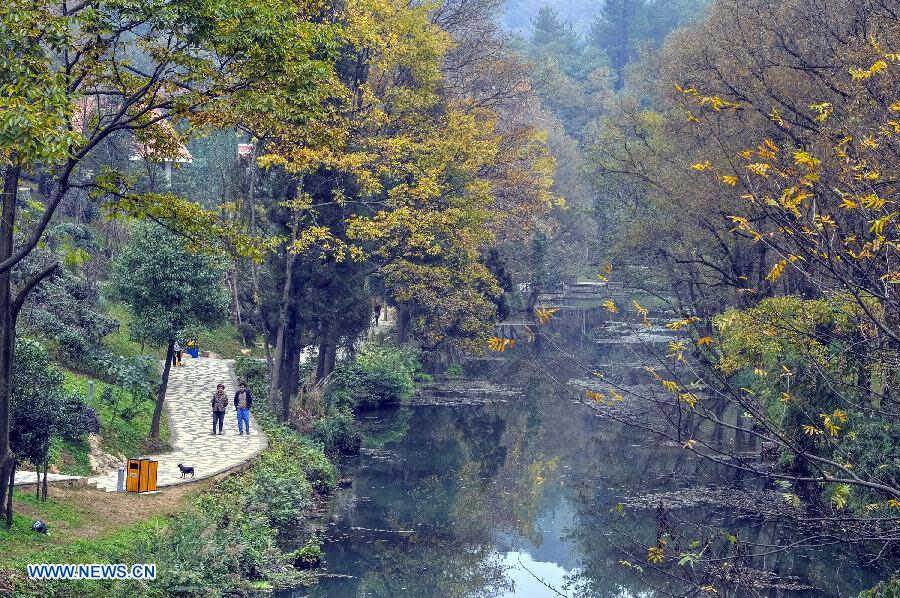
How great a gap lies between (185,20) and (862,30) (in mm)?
16381

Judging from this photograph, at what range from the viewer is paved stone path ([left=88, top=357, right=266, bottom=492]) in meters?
22.4

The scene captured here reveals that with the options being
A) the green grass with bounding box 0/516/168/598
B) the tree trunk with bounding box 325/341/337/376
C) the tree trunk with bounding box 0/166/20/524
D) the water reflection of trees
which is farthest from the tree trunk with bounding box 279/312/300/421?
the tree trunk with bounding box 0/166/20/524

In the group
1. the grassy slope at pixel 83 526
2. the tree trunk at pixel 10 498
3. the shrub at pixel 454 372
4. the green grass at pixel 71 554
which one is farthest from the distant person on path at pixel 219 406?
the shrub at pixel 454 372

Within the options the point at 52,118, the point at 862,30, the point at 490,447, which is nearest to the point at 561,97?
the point at 490,447

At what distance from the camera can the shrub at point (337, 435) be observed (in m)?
29.6

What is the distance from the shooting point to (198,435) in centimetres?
2684

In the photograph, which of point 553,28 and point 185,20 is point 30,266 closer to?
point 185,20

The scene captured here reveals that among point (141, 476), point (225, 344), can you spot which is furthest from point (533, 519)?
point (225, 344)

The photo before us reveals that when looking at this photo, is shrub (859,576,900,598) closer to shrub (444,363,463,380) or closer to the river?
the river

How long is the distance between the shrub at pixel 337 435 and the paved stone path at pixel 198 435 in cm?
201

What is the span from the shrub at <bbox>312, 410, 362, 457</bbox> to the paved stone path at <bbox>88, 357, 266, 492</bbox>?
2.01 meters

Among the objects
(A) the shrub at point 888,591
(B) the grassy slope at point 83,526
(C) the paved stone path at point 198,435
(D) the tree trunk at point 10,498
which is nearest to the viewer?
(A) the shrub at point 888,591

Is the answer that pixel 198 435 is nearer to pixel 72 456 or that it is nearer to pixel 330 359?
pixel 72 456

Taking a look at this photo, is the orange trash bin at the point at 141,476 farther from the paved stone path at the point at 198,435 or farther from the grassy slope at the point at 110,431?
the grassy slope at the point at 110,431
